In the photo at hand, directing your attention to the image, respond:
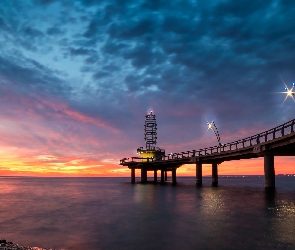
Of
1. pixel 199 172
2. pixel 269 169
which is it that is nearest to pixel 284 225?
pixel 269 169

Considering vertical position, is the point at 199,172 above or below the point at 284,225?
above

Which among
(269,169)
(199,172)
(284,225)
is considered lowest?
(284,225)

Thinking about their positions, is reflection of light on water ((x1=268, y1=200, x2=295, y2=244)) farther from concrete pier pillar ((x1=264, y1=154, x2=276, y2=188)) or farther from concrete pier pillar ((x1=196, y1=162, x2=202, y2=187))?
concrete pier pillar ((x1=196, y1=162, x2=202, y2=187))

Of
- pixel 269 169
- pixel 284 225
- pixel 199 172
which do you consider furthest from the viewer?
pixel 199 172

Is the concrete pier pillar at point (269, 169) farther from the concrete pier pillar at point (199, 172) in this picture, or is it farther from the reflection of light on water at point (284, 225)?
the concrete pier pillar at point (199, 172)

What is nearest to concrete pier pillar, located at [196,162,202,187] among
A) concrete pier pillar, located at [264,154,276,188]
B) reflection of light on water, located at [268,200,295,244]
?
concrete pier pillar, located at [264,154,276,188]

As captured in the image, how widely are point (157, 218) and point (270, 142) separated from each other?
89.1ft

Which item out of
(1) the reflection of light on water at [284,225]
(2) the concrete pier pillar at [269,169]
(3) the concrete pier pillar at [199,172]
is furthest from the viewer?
(3) the concrete pier pillar at [199,172]

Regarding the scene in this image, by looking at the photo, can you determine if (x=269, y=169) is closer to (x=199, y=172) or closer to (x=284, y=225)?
(x=284, y=225)

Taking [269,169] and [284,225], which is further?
[269,169]

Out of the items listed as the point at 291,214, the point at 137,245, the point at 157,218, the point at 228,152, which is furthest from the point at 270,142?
the point at 137,245

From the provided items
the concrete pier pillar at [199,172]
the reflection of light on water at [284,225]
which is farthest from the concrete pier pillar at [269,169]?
the concrete pier pillar at [199,172]

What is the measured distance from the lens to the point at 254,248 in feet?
54.2

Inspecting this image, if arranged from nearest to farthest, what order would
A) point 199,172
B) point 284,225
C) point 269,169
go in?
point 284,225 < point 269,169 < point 199,172
